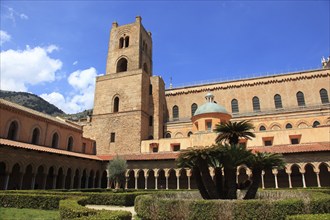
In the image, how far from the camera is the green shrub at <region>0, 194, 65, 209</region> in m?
13.3

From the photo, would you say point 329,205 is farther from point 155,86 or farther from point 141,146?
point 155,86

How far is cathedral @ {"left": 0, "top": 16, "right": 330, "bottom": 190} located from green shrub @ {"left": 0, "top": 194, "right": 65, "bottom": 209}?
6530 millimetres

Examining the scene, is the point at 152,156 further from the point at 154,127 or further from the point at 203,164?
the point at 203,164

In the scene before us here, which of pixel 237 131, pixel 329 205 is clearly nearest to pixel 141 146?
pixel 237 131

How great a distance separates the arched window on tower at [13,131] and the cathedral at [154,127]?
0.30 ft

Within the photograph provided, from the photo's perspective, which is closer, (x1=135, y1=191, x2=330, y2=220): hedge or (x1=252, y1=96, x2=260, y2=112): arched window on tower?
(x1=135, y1=191, x2=330, y2=220): hedge

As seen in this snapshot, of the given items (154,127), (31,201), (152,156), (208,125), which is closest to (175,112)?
(154,127)

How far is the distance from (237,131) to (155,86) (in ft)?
74.8

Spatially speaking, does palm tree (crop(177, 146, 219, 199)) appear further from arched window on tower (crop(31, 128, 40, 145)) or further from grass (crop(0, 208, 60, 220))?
arched window on tower (crop(31, 128, 40, 145))

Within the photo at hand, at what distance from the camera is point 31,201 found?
1357 centimetres

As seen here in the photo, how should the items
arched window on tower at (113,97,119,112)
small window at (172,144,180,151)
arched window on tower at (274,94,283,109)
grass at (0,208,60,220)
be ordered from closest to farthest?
grass at (0,208,60,220)
small window at (172,144,180,151)
arched window on tower at (274,94,283,109)
arched window on tower at (113,97,119,112)

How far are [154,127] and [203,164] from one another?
22642 millimetres

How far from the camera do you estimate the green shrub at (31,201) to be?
13320 millimetres

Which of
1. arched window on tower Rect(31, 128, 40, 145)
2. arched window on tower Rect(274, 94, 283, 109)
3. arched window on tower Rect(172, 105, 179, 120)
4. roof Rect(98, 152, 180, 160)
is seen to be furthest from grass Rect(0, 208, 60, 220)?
arched window on tower Rect(274, 94, 283, 109)
